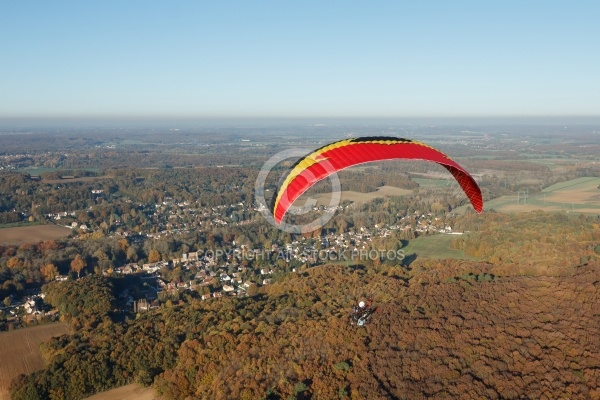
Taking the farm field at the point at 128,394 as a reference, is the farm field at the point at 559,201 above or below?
above

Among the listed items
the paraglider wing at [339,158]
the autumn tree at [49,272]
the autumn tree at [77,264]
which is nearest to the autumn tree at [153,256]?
the autumn tree at [77,264]

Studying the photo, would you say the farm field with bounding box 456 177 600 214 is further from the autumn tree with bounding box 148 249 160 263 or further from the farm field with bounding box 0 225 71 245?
the farm field with bounding box 0 225 71 245

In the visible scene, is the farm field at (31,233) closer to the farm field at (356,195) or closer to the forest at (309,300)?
the forest at (309,300)

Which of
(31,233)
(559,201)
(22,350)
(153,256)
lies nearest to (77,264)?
(153,256)

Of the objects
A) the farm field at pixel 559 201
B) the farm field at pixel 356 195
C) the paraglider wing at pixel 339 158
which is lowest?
the farm field at pixel 356 195

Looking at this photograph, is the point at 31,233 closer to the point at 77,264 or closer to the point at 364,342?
the point at 77,264

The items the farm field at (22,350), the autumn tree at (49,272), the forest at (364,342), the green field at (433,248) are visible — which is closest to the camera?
the forest at (364,342)

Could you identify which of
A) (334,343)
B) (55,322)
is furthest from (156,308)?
(334,343)
